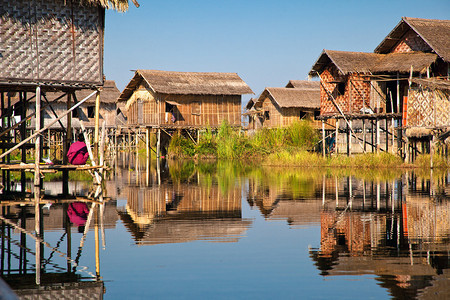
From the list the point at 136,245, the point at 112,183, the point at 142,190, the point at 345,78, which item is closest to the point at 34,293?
the point at 136,245

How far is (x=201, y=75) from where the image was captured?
37.9 m

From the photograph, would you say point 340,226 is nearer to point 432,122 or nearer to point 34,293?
point 34,293

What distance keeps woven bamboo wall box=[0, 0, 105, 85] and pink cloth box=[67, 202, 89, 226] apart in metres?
4.34

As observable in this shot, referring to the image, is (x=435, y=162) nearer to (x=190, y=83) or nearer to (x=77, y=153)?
(x=77, y=153)

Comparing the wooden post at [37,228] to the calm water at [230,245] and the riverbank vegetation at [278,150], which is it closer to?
the calm water at [230,245]

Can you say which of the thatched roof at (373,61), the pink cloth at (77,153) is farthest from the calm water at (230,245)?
the thatched roof at (373,61)

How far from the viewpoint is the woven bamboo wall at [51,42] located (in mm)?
14430

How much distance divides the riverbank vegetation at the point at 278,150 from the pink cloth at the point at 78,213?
52.3 feet

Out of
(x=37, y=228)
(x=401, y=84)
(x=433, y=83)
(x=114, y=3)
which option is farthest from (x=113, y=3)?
(x=401, y=84)

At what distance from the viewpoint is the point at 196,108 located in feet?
121

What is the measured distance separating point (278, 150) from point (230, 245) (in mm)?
24101

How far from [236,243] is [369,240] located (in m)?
1.90

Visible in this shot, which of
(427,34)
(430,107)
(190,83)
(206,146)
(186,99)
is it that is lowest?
Result: (206,146)

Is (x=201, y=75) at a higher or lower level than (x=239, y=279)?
higher
